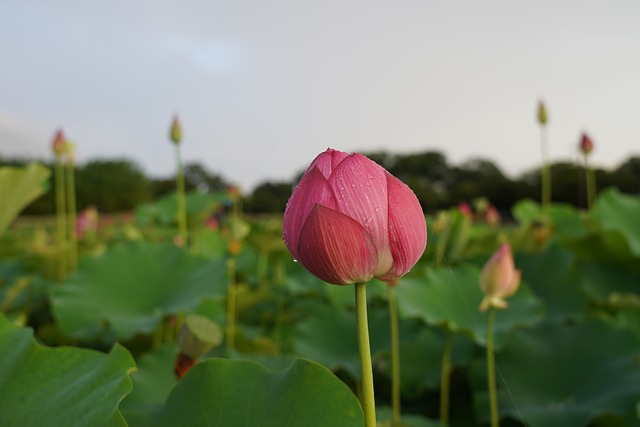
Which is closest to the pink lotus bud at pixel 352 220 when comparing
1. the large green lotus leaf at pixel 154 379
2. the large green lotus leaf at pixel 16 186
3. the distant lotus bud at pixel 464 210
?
the large green lotus leaf at pixel 154 379

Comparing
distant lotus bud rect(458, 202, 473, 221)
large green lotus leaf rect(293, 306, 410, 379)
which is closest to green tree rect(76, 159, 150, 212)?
distant lotus bud rect(458, 202, 473, 221)

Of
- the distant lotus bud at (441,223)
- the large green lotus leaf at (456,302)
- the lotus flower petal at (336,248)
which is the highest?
the lotus flower petal at (336,248)

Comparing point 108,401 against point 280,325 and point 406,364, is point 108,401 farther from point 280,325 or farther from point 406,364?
point 280,325

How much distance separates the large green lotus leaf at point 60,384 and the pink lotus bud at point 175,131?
2.63 ft

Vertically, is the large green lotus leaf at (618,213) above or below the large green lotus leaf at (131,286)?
above

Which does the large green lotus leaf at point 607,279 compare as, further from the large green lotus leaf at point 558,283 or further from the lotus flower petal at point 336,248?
the lotus flower petal at point 336,248

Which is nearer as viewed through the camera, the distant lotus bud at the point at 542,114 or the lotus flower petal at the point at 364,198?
the lotus flower petal at the point at 364,198

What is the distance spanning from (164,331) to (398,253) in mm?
952

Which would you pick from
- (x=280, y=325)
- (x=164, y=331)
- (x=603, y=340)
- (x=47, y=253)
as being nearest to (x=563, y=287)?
(x=603, y=340)

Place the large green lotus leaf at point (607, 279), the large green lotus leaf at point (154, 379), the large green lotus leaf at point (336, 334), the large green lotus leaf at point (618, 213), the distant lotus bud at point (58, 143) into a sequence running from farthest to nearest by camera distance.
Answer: the large green lotus leaf at point (618, 213), the large green lotus leaf at point (607, 279), the distant lotus bud at point (58, 143), the large green lotus leaf at point (336, 334), the large green lotus leaf at point (154, 379)

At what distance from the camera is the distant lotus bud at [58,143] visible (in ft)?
4.35

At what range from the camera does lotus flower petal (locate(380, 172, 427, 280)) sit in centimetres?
31

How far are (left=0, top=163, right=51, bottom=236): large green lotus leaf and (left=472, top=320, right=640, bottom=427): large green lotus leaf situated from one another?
94 cm

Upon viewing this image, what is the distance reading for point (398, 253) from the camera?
32cm
